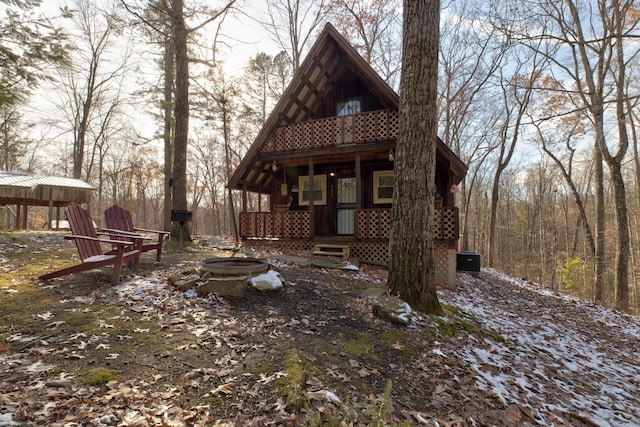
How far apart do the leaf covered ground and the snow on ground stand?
3 cm

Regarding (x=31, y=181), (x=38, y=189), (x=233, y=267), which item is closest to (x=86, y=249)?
(x=233, y=267)

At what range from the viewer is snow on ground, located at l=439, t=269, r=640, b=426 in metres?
3.08

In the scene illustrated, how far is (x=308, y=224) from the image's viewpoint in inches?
389

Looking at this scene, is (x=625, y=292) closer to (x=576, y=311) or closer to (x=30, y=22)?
(x=576, y=311)

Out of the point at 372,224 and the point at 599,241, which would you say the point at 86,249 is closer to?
the point at 372,224

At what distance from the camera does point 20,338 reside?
2672 mm

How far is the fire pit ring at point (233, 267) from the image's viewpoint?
4484mm

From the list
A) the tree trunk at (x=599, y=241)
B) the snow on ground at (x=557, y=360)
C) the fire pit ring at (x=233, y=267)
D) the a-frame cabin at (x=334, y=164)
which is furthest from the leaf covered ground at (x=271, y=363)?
the tree trunk at (x=599, y=241)

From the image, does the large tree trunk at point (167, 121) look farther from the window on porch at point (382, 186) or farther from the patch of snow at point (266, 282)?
the patch of snow at point (266, 282)

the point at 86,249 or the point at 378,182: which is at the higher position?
the point at 378,182

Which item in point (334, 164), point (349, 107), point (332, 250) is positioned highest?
point (349, 107)

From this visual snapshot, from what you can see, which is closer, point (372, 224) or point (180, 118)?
point (180, 118)

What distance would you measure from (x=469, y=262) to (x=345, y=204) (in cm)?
559

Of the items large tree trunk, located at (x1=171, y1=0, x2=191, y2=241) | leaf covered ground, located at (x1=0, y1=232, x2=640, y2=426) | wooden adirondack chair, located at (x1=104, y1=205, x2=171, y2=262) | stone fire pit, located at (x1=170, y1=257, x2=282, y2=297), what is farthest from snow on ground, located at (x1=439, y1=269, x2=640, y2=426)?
large tree trunk, located at (x1=171, y1=0, x2=191, y2=241)
